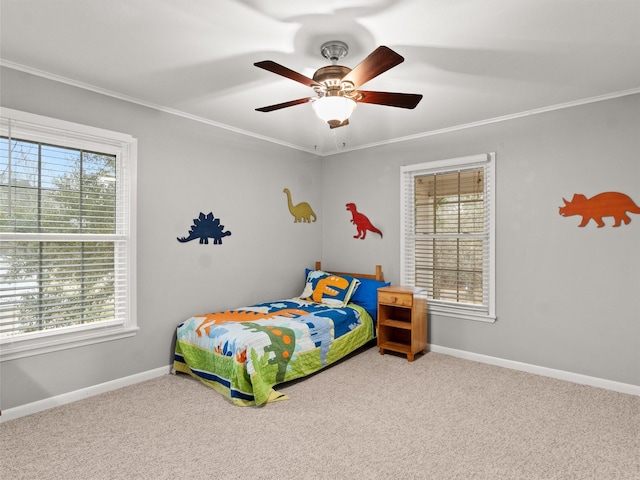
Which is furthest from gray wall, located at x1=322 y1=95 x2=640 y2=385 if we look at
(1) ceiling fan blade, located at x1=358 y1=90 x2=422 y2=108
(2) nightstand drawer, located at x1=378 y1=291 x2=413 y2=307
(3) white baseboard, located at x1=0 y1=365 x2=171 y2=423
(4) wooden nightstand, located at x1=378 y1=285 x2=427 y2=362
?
(3) white baseboard, located at x1=0 y1=365 x2=171 y2=423

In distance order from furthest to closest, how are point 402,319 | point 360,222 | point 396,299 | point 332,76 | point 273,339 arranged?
point 360,222, point 402,319, point 396,299, point 273,339, point 332,76

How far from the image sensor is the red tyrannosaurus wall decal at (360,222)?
15.5 ft

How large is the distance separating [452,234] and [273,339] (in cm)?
222

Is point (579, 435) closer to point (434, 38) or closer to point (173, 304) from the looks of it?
point (434, 38)

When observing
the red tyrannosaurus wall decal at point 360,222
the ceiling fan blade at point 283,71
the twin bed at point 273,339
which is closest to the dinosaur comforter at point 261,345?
the twin bed at point 273,339

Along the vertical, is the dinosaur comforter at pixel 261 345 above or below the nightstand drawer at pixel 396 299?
below

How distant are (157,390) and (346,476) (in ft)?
6.02

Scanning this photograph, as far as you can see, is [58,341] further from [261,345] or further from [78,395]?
[261,345]

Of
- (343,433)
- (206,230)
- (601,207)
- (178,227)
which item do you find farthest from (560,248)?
(178,227)

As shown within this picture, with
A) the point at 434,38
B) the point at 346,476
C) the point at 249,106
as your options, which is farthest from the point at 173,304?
the point at 434,38

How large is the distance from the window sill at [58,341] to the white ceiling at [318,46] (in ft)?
6.27

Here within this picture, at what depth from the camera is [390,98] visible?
2385mm

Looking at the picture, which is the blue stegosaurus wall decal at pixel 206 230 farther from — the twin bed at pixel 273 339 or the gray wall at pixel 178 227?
the twin bed at pixel 273 339

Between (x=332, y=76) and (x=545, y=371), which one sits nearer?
(x=332, y=76)
